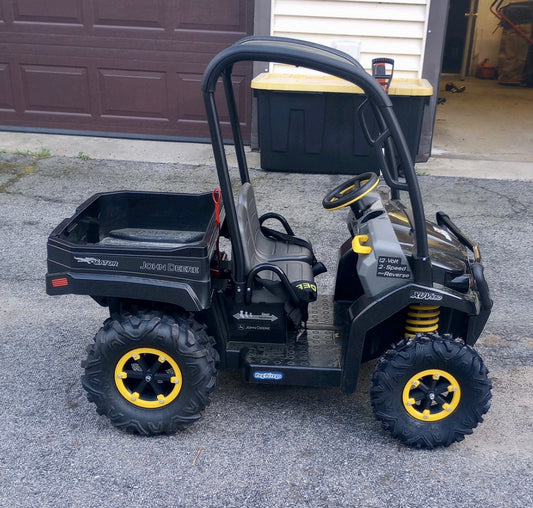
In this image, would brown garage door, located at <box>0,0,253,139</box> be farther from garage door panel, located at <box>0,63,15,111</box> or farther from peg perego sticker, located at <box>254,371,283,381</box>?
peg perego sticker, located at <box>254,371,283,381</box>

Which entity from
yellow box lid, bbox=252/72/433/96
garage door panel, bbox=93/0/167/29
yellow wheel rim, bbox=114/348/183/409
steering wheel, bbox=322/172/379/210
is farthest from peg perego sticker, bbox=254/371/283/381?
garage door panel, bbox=93/0/167/29

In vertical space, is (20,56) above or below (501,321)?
above

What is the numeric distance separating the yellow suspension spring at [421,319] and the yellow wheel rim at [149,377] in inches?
47.3

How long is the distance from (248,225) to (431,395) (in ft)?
4.25

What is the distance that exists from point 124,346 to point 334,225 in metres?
3.42

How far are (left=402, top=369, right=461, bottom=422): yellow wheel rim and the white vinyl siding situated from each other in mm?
5363

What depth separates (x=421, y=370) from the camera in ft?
11.0

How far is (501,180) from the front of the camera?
786cm

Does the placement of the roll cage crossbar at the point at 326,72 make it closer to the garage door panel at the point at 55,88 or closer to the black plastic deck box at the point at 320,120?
the black plastic deck box at the point at 320,120

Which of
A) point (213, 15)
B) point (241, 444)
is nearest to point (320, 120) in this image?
point (213, 15)

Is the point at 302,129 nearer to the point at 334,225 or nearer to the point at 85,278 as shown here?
the point at 334,225

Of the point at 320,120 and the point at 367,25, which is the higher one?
the point at 367,25

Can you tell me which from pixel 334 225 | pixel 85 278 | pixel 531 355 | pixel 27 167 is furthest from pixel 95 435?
pixel 27 167

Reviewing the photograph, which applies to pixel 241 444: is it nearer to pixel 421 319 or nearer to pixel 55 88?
pixel 421 319
